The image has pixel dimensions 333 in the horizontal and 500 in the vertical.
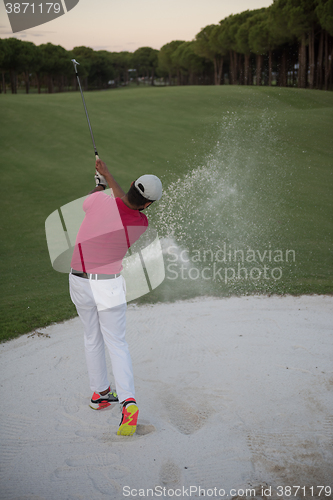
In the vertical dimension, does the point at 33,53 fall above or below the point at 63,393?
above

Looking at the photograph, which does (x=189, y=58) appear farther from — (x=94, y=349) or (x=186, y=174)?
(x=94, y=349)

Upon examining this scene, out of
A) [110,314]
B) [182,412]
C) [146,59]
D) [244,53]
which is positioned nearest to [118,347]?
[110,314]

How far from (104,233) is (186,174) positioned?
10239 millimetres

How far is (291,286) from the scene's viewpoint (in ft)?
20.9

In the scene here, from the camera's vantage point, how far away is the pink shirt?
309cm

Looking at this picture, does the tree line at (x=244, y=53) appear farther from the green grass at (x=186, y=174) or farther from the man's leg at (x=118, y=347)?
the man's leg at (x=118, y=347)

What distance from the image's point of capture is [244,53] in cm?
4300

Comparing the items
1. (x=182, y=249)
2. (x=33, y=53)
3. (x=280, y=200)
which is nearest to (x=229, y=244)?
(x=182, y=249)

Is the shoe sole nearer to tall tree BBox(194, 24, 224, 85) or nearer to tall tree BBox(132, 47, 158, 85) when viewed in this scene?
tall tree BBox(194, 24, 224, 85)

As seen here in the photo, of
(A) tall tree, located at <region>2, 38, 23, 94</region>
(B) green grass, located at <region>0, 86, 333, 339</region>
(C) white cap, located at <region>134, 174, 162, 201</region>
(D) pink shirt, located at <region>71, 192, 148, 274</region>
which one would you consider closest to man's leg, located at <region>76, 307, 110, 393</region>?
(D) pink shirt, located at <region>71, 192, 148, 274</region>

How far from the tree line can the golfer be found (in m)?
30.5

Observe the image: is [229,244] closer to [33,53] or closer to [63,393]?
[63,393]

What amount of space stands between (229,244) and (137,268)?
84.4 inches

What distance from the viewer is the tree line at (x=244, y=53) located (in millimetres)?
32312
